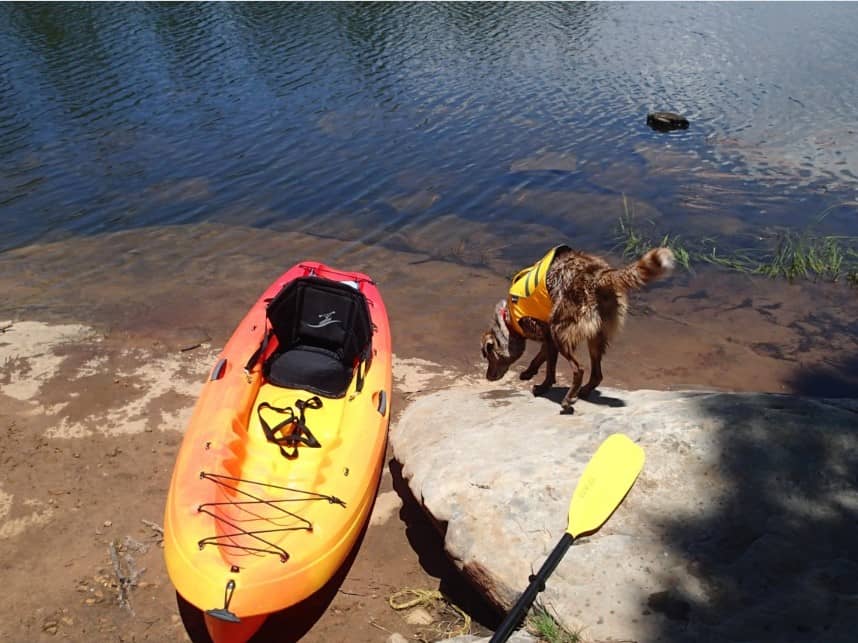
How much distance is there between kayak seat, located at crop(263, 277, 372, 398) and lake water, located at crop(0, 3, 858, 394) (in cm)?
175

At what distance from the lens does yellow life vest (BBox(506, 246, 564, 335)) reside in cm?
521

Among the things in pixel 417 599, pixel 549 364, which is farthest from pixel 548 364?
pixel 417 599

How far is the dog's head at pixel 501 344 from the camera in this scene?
5.88 m

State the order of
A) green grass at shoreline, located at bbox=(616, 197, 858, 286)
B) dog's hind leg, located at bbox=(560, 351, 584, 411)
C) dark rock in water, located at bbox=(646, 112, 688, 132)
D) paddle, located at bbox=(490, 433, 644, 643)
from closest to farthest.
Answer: paddle, located at bbox=(490, 433, 644, 643) → dog's hind leg, located at bbox=(560, 351, 584, 411) → green grass at shoreline, located at bbox=(616, 197, 858, 286) → dark rock in water, located at bbox=(646, 112, 688, 132)

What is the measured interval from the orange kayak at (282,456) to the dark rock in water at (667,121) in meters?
9.65

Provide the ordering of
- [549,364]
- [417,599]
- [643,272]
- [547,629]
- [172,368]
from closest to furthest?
[547,629] < [417,599] < [643,272] < [549,364] < [172,368]

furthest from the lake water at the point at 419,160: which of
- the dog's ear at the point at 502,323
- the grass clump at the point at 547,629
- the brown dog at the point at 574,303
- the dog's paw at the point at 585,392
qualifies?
the grass clump at the point at 547,629

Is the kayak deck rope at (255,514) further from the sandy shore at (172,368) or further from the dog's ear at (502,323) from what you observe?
the dog's ear at (502,323)

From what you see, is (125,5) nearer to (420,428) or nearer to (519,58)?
(519,58)

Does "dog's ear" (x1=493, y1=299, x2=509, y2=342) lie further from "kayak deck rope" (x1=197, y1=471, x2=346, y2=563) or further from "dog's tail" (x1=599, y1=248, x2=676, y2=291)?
"kayak deck rope" (x1=197, y1=471, x2=346, y2=563)

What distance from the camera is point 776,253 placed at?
369 inches

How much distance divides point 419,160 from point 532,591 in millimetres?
10575

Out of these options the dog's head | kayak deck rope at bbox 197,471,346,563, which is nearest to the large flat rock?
kayak deck rope at bbox 197,471,346,563

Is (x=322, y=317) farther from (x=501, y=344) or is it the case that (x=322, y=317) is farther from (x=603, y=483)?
(x=603, y=483)
